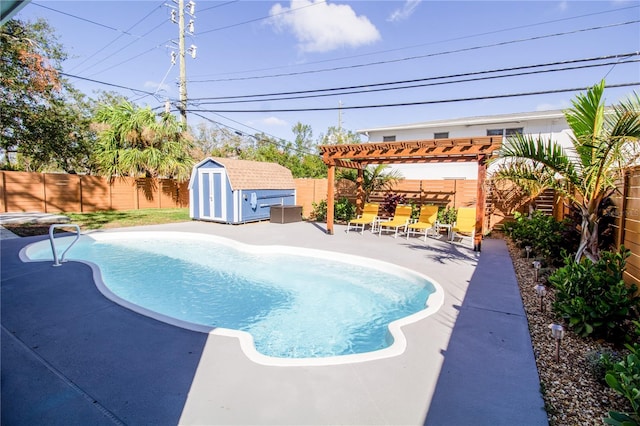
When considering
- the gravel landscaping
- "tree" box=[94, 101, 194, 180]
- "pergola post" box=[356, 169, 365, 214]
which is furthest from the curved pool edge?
"tree" box=[94, 101, 194, 180]

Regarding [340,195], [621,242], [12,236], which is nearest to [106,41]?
[12,236]

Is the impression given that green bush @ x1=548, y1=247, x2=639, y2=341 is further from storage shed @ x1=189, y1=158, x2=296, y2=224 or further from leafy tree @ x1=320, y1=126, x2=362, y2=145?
leafy tree @ x1=320, y1=126, x2=362, y2=145

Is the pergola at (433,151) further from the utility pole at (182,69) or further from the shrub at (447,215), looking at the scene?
the utility pole at (182,69)

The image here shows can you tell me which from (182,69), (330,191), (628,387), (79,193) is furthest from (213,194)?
(628,387)

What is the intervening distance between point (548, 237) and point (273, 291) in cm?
622

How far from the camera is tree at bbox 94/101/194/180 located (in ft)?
57.7

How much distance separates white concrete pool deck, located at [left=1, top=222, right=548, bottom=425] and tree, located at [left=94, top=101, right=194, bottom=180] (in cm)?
1497

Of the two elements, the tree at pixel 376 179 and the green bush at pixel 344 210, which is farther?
the green bush at pixel 344 210

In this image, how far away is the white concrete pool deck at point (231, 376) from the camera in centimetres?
245

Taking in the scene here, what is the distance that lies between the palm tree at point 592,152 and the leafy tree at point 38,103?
1859 centimetres

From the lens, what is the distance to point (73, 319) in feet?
13.6

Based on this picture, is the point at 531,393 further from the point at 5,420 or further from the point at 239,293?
the point at 239,293

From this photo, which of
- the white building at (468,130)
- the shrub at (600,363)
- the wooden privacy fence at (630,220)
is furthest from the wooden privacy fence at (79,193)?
the wooden privacy fence at (630,220)

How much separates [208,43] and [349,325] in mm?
19879
